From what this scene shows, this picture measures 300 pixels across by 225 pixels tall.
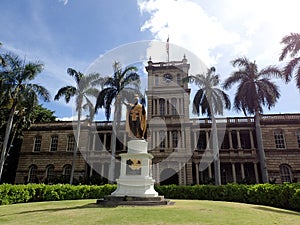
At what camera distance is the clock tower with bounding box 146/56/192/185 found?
89.5ft

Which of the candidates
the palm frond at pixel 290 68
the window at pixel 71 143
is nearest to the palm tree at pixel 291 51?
the palm frond at pixel 290 68

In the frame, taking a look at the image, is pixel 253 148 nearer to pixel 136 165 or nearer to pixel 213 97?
pixel 213 97

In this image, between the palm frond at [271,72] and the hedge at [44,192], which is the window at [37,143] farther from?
the palm frond at [271,72]

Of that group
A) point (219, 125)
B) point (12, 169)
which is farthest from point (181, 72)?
point (12, 169)

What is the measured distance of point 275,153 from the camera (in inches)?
1050

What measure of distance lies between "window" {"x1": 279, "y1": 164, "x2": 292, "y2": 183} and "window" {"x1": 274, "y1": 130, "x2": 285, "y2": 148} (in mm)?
2246

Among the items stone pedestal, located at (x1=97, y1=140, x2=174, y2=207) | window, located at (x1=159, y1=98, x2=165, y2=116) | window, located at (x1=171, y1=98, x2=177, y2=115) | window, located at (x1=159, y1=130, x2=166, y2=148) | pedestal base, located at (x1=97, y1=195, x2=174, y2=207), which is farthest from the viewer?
window, located at (x1=159, y1=98, x2=165, y2=116)

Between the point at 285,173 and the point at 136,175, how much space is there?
21891 mm

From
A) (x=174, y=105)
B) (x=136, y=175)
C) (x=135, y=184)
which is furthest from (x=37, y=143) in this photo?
(x=135, y=184)

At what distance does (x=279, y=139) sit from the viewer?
2739 centimetres

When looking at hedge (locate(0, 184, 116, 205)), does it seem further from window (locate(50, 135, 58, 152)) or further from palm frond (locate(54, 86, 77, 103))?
window (locate(50, 135, 58, 152))

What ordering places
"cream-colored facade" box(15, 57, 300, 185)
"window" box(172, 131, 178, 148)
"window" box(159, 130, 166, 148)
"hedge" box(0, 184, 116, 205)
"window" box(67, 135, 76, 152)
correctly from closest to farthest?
"hedge" box(0, 184, 116, 205) → "cream-colored facade" box(15, 57, 300, 185) → "window" box(172, 131, 178, 148) → "window" box(159, 130, 166, 148) → "window" box(67, 135, 76, 152)

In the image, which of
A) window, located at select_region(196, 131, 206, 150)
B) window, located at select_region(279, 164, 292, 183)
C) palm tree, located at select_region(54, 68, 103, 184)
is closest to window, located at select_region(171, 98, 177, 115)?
window, located at select_region(196, 131, 206, 150)

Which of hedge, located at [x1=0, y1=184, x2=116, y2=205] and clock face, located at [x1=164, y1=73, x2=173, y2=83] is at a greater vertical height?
clock face, located at [x1=164, y1=73, x2=173, y2=83]
